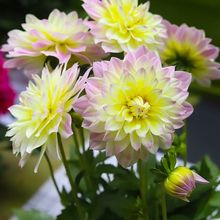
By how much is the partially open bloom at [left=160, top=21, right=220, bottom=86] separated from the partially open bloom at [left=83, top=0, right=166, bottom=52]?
49mm

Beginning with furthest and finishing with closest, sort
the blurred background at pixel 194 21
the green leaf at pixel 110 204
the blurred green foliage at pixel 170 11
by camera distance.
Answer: the blurred green foliage at pixel 170 11 < the blurred background at pixel 194 21 < the green leaf at pixel 110 204

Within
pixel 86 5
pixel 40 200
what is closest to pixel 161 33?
pixel 86 5

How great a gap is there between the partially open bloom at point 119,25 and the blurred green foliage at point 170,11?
3.43 feet

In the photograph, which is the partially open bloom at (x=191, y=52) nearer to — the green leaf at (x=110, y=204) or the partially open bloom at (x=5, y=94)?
the green leaf at (x=110, y=204)

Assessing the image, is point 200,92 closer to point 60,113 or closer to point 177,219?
point 177,219

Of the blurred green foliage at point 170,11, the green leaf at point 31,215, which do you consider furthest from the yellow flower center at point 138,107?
the blurred green foliage at point 170,11

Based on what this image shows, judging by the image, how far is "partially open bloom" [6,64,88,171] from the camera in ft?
1.11

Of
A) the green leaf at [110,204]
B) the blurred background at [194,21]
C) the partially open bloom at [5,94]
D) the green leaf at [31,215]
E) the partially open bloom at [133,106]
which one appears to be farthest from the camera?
the blurred background at [194,21]

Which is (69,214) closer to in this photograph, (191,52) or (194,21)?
(191,52)

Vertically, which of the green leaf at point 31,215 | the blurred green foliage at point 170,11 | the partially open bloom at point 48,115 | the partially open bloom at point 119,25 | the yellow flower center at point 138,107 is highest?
the partially open bloom at point 119,25

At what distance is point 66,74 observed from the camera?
1.13ft

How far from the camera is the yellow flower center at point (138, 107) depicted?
32cm

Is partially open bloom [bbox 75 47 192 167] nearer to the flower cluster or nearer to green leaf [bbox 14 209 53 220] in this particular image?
the flower cluster

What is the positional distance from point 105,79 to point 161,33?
11 cm
